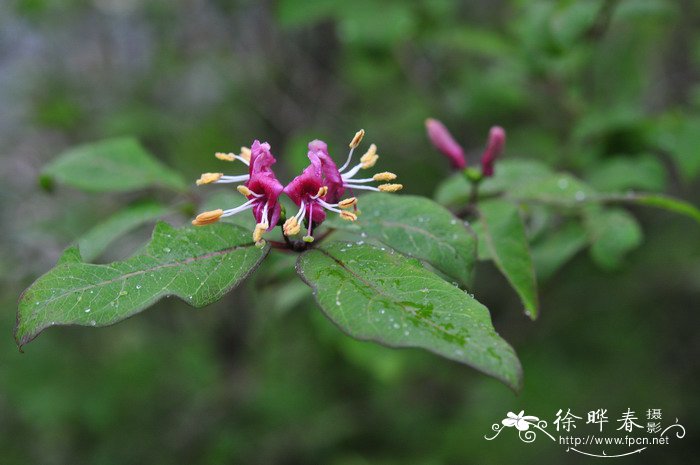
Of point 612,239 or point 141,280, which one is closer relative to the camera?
point 141,280

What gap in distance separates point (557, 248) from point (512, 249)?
0.52 meters

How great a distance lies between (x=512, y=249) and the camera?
1.47m

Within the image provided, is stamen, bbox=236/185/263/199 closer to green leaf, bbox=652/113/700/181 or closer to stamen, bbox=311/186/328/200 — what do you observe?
stamen, bbox=311/186/328/200

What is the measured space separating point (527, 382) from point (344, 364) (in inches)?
37.1

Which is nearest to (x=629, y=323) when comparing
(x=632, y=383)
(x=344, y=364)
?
(x=632, y=383)

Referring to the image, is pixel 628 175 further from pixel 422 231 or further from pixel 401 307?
pixel 401 307

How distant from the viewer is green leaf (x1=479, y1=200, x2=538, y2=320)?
1396 millimetres

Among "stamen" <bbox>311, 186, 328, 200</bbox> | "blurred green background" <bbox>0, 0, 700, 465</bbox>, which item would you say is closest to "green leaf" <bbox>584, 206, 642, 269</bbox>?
"blurred green background" <bbox>0, 0, 700, 465</bbox>

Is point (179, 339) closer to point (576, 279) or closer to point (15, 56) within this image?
point (576, 279)

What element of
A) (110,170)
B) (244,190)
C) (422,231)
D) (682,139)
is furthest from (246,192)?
(682,139)

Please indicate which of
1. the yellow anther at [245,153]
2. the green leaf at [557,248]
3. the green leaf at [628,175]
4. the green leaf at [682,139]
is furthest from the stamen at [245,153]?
the green leaf at [682,139]

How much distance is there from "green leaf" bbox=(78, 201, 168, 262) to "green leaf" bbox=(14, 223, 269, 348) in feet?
1.26

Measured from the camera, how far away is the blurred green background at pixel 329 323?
288 cm

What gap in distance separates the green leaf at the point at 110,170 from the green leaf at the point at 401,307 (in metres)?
0.84
